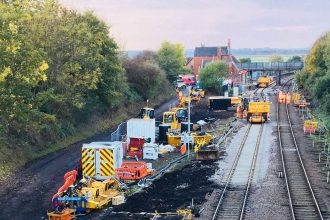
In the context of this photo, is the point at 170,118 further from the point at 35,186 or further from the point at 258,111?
the point at 35,186

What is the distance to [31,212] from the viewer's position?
20594 mm

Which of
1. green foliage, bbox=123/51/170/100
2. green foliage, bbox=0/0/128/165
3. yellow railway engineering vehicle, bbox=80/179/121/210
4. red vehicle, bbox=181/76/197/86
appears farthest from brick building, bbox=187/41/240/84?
yellow railway engineering vehicle, bbox=80/179/121/210

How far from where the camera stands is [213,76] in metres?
74.3

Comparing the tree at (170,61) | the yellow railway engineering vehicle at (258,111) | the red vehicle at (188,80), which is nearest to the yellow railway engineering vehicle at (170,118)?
the yellow railway engineering vehicle at (258,111)

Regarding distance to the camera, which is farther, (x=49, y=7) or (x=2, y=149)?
(x=49, y=7)

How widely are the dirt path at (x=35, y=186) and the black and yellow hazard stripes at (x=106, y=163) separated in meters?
2.37

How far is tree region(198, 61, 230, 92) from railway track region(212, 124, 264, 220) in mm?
35471

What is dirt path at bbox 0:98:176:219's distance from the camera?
2080cm

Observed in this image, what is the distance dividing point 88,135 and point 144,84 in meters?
21.3

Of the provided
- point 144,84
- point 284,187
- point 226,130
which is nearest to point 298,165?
point 284,187

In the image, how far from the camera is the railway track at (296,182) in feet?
65.7

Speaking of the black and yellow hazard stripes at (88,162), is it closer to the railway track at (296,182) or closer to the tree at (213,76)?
the railway track at (296,182)

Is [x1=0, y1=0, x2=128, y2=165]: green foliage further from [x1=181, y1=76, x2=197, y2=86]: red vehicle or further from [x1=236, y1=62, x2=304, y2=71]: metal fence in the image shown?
[x1=236, y1=62, x2=304, y2=71]: metal fence

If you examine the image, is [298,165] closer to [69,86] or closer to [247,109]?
[69,86]
